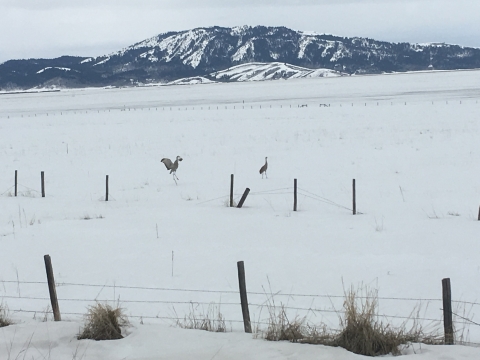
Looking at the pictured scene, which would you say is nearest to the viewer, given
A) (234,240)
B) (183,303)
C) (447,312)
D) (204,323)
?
(447,312)

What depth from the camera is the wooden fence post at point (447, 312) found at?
5.43 m

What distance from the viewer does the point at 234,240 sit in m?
11.7

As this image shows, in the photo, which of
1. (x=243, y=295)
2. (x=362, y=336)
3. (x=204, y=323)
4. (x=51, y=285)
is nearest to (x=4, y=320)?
(x=51, y=285)

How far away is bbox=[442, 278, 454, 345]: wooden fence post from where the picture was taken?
543 cm

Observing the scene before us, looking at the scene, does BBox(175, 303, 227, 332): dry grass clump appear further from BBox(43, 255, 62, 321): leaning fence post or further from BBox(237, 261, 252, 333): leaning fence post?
BBox(43, 255, 62, 321): leaning fence post

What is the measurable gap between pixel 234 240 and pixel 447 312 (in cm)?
658

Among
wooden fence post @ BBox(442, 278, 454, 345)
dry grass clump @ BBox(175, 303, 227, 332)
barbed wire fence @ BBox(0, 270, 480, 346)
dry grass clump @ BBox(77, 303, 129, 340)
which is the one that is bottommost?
barbed wire fence @ BBox(0, 270, 480, 346)

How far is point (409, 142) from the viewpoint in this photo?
87.5 ft

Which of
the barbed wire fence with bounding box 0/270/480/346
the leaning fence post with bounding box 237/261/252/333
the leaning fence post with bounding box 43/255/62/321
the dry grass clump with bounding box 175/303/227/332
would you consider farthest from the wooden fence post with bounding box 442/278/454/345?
the leaning fence post with bounding box 43/255/62/321

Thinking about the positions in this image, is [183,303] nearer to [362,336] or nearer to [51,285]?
[51,285]

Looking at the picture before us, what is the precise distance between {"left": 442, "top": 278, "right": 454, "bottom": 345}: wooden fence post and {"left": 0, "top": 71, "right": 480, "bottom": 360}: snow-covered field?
17 cm

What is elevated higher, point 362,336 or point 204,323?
point 362,336

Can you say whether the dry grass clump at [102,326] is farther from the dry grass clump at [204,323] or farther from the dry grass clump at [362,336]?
the dry grass clump at [362,336]

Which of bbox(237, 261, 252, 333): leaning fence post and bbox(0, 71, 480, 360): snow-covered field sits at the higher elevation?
bbox(237, 261, 252, 333): leaning fence post
